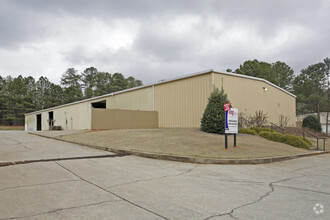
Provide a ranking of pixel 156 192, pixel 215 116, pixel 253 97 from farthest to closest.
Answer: pixel 253 97 → pixel 215 116 → pixel 156 192

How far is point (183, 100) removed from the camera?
22516 millimetres

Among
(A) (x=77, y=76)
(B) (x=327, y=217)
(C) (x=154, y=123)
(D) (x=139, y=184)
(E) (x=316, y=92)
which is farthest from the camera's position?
(A) (x=77, y=76)

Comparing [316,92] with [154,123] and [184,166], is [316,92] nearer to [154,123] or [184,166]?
[154,123]

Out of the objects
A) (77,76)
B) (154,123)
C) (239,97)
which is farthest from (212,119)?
(77,76)

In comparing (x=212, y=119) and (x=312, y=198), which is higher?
(x=212, y=119)

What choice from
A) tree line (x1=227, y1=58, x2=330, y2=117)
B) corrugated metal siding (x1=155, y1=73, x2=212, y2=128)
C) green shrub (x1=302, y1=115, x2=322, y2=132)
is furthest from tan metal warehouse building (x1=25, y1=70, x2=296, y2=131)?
tree line (x1=227, y1=58, x2=330, y2=117)

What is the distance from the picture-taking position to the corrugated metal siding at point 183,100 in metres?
20.9

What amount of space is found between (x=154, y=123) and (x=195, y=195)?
20826 mm

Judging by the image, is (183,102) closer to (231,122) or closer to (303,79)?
(231,122)

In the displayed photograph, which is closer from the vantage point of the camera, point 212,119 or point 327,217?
point 327,217

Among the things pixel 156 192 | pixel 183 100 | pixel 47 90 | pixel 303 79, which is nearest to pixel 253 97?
pixel 183 100

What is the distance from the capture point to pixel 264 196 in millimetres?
5055

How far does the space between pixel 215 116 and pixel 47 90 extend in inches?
2625

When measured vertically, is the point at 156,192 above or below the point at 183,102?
below
